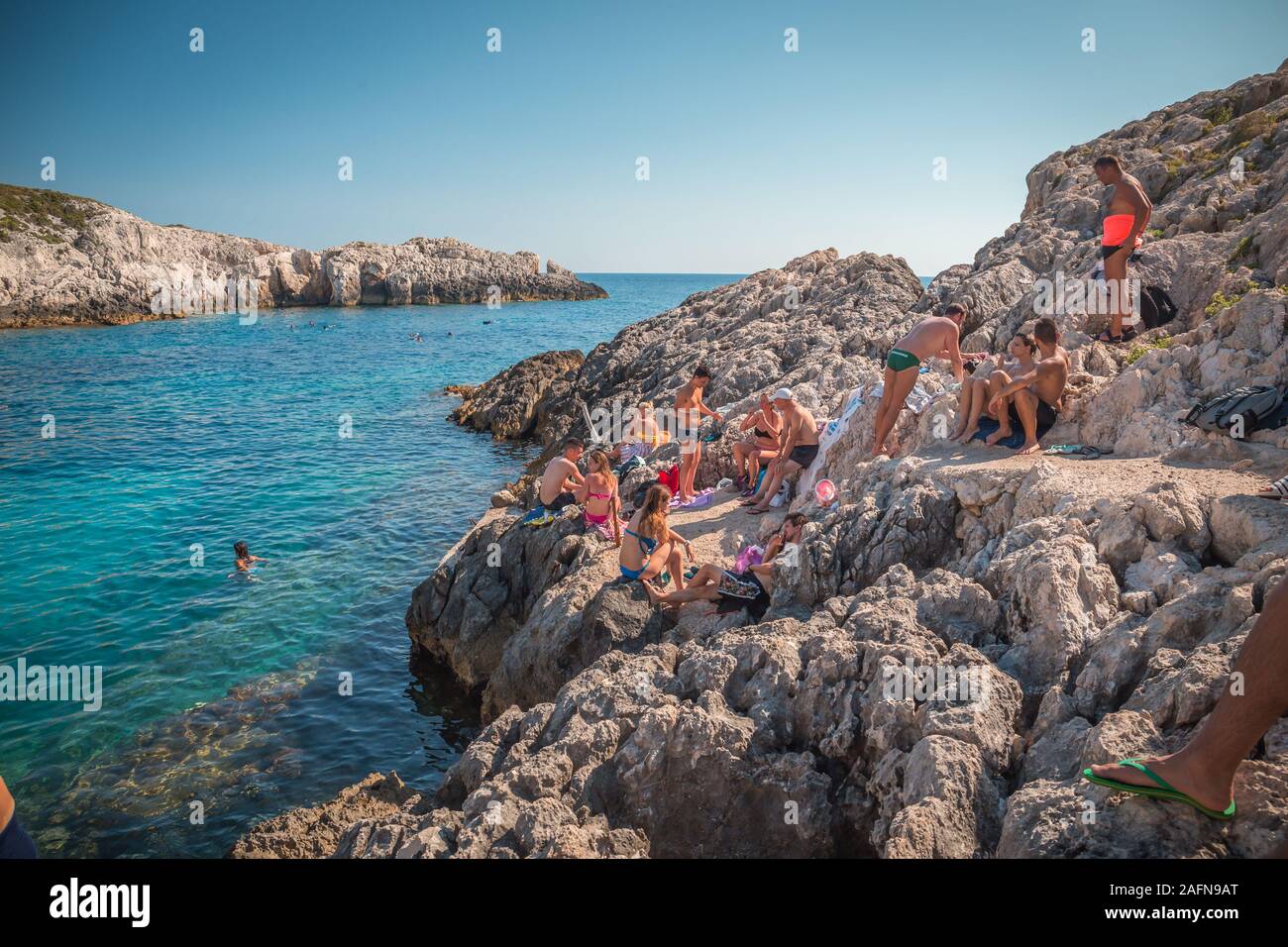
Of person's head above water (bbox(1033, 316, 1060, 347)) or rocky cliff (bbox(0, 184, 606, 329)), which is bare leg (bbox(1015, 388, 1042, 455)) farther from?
rocky cliff (bbox(0, 184, 606, 329))

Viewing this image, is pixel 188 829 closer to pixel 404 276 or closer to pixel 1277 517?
pixel 1277 517

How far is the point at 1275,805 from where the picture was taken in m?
4.10

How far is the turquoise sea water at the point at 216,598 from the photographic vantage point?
10148 mm

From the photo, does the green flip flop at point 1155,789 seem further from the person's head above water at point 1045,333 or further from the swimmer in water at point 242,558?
Result: the swimmer in water at point 242,558

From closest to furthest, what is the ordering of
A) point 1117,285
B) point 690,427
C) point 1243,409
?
point 1243,409, point 1117,285, point 690,427

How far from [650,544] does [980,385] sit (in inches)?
204

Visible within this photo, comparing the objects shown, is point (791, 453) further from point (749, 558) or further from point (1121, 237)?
point (1121, 237)

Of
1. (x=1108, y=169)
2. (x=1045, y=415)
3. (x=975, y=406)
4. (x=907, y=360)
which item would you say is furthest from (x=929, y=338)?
(x=1108, y=169)

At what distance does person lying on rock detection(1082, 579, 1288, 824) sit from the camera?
3740mm

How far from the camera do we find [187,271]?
94875 mm

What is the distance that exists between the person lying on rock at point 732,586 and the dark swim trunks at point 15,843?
6601mm

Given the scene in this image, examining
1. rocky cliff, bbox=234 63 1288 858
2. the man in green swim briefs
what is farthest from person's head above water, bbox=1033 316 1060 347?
the man in green swim briefs

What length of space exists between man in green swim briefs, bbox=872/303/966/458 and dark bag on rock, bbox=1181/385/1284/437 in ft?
11.2

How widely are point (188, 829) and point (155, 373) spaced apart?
45.1 metres
